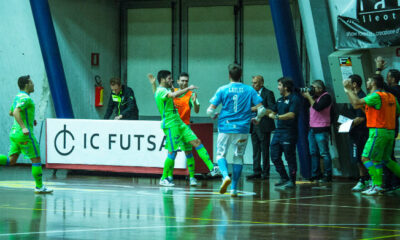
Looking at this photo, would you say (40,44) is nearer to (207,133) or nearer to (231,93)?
(207,133)

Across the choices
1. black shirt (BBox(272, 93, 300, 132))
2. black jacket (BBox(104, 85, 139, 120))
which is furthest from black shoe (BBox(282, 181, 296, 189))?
black jacket (BBox(104, 85, 139, 120))

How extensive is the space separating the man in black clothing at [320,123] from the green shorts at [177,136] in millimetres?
2940

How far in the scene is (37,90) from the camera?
18844mm

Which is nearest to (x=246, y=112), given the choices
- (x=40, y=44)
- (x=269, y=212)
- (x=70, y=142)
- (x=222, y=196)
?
(x=222, y=196)

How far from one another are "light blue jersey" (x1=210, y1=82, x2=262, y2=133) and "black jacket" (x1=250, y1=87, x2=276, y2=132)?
133 inches

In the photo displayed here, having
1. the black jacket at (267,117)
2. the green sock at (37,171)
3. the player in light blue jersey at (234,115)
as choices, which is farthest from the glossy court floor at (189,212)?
the black jacket at (267,117)

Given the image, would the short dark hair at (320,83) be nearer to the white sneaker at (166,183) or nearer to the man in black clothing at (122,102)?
the white sneaker at (166,183)

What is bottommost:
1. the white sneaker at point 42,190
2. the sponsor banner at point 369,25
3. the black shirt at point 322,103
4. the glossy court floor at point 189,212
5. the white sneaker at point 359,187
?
the glossy court floor at point 189,212

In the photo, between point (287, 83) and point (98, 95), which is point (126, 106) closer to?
point (98, 95)

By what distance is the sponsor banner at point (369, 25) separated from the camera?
14616 millimetres

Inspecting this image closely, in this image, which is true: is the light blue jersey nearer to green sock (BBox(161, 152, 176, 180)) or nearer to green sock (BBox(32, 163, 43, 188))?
green sock (BBox(161, 152, 176, 180))

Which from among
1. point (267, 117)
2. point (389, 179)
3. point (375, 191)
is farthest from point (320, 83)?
point (375, 191)

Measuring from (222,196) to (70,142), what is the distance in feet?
17.9

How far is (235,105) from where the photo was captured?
12031 mm
